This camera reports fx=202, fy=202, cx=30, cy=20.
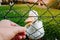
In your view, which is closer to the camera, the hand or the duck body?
the hand

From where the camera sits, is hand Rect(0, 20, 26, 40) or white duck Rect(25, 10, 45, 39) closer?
hand Rect(0, 20, 26, 40)

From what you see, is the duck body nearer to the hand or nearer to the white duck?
the white duck

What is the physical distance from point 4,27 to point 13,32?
0.05 ft

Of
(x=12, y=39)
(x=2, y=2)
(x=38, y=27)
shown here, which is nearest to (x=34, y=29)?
(x=38, y=27)

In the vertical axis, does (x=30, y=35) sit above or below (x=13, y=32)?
below

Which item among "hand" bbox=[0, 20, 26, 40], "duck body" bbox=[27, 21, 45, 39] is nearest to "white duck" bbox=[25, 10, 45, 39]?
"duck body" bbox=[27, 21, 45, 39]

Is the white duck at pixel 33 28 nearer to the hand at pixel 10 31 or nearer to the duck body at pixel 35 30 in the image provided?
the duck body at pixel 35 30

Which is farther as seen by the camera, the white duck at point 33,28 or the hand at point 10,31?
the white duck at point 33,28

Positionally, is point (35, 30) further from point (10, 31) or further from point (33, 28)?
point (10, 31)

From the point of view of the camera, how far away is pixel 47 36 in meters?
0.66

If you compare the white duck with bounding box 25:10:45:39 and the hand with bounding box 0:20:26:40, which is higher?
the hand with bounding box 0:20:26:40

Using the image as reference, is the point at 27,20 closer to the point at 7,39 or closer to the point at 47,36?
the point at 47,36

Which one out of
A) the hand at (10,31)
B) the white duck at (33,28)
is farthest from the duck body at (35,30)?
the hand at (10,31)

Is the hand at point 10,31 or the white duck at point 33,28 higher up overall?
the hand at point 10,31
